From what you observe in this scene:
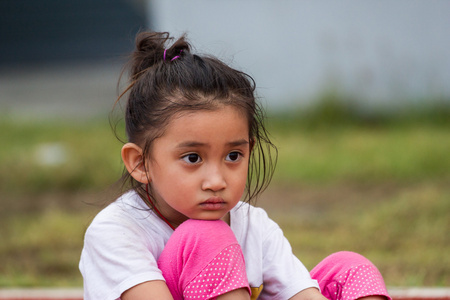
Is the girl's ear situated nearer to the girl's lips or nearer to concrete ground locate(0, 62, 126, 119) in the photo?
the girl's lips

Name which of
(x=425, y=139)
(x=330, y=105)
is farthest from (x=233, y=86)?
(x=330, y=105)

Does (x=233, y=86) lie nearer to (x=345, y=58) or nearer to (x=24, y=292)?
(x=24, y=292)

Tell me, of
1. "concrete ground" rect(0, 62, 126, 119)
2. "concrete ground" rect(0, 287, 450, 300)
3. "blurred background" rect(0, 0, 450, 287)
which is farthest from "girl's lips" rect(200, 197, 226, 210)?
"concrete ground" rect(0, 62, 126, 119)

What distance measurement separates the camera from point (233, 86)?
1.76 metres

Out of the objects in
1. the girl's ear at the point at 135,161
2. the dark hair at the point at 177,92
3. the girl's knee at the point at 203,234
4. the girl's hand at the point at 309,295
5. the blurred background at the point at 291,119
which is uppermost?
the dark hair at the point at 177,92

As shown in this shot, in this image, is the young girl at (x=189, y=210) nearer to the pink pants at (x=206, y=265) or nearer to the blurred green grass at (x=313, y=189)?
the pink pants at (x=206, y=265)

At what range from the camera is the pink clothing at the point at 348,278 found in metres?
1.78

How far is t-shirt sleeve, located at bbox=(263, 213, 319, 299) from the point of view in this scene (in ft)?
6.13

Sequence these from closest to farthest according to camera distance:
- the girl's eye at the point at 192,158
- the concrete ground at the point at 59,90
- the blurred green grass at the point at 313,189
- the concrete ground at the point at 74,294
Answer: the girl's eye at the point at 192,158 → the concrete ground at the point at 74,294 → the blurred green grass at the point at 313,189 → the concrete ground at the point at 59,90

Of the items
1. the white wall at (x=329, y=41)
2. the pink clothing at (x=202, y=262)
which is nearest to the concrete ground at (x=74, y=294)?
the pink clothing at (x=202, y=262)

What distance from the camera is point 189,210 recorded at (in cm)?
170

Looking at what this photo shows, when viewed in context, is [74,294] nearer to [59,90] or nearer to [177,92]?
[177,92]

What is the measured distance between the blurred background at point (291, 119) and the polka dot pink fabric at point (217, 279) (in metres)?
0.62

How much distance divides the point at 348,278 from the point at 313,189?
2.87 meters
